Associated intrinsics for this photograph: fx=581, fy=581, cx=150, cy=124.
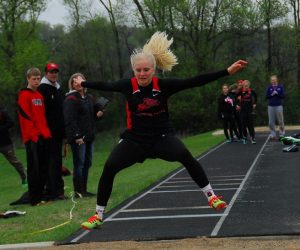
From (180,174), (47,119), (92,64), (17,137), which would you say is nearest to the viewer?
(47,119)

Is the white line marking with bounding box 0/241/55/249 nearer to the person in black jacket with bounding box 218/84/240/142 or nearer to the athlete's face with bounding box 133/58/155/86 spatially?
the athlete's face with bounding box 133/58/155/86

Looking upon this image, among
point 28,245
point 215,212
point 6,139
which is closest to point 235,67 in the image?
point 215,212

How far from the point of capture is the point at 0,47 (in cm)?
4559

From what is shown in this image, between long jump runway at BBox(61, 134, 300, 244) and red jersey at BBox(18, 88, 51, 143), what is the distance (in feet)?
5.88

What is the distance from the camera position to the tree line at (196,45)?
39844 millimetres

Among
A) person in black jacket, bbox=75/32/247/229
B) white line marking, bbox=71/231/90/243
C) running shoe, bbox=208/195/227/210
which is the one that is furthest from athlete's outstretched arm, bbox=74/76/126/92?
white line marking, bbox=71/231/90/243

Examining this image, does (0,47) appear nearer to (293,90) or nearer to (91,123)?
(293,90)

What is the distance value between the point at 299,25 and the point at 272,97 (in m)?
24.6

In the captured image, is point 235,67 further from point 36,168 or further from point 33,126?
point 36,168

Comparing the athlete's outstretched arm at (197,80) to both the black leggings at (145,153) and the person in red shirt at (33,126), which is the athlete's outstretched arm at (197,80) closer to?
the black leggings at (145,153)

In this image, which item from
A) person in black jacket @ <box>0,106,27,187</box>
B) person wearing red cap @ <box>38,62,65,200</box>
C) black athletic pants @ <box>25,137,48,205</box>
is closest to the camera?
black athletic pants @ <box>25,137,48,205</box>

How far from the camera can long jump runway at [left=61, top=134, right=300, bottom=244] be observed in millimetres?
6293

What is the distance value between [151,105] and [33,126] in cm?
346

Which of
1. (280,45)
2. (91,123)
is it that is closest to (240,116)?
(91,123)
